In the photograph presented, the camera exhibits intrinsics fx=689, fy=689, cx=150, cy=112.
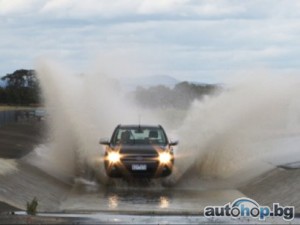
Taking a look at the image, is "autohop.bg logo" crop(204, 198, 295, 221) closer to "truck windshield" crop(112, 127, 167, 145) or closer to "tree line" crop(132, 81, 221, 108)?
"truck windshield" crop(112, 127, 167, 145)

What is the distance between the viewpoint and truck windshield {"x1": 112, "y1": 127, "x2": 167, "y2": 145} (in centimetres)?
2038

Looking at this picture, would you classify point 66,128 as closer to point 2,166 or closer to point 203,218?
point 2,166

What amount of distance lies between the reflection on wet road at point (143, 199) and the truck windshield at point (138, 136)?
4.65 ft

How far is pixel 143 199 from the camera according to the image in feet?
56.5

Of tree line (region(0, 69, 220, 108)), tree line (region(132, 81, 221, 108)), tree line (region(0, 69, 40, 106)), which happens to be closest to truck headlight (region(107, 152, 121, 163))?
tree line (region(0, 69, 220, 108))

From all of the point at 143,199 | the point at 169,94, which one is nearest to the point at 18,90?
the point at 169,94

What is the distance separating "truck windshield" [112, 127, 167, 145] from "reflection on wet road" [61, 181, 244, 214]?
1416mm

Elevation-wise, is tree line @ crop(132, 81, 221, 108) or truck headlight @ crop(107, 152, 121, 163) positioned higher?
tree line @ crop(132, 81, 221, 108)

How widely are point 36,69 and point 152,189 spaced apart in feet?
41.5

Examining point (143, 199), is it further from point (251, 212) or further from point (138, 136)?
point (251, 212)

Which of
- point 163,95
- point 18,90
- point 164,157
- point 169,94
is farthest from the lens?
point 18,90

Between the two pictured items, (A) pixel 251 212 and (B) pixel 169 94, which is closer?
(A) pixel 251 212

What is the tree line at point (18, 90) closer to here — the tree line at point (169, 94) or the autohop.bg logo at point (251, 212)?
the tree line at point (169, 94)

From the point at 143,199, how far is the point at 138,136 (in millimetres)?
3823
